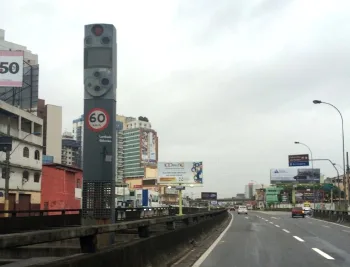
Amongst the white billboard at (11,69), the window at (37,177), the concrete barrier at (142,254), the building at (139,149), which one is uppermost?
the white billboard at (11,69)

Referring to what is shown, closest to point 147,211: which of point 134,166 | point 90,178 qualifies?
point 90,178

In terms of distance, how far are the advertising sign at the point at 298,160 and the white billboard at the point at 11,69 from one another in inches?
2070

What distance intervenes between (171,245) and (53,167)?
52.9 m

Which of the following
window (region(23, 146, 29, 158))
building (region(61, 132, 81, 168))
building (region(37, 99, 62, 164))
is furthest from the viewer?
building (region(61, 132, 81, 168))

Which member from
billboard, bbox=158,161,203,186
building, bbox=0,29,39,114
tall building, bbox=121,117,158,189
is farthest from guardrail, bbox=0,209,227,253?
tall building, bbox=121,117,158,189

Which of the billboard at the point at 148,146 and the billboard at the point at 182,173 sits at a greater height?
the billboard at the point at 148,146

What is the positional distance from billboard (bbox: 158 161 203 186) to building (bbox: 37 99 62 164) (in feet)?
150

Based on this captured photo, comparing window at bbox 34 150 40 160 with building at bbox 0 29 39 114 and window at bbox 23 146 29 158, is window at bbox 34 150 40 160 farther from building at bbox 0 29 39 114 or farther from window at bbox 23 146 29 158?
building at bbox 0 29 39 114

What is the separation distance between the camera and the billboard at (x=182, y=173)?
159ft

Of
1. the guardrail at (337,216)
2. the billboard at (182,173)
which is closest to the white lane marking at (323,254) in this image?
the guardrail at (337,216)

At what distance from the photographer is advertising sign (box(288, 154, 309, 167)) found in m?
81.4

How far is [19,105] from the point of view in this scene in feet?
197

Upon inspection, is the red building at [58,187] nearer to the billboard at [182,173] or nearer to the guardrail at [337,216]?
the billboard at [182,173]

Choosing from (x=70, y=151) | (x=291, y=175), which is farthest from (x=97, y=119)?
(x=291, y=175)
